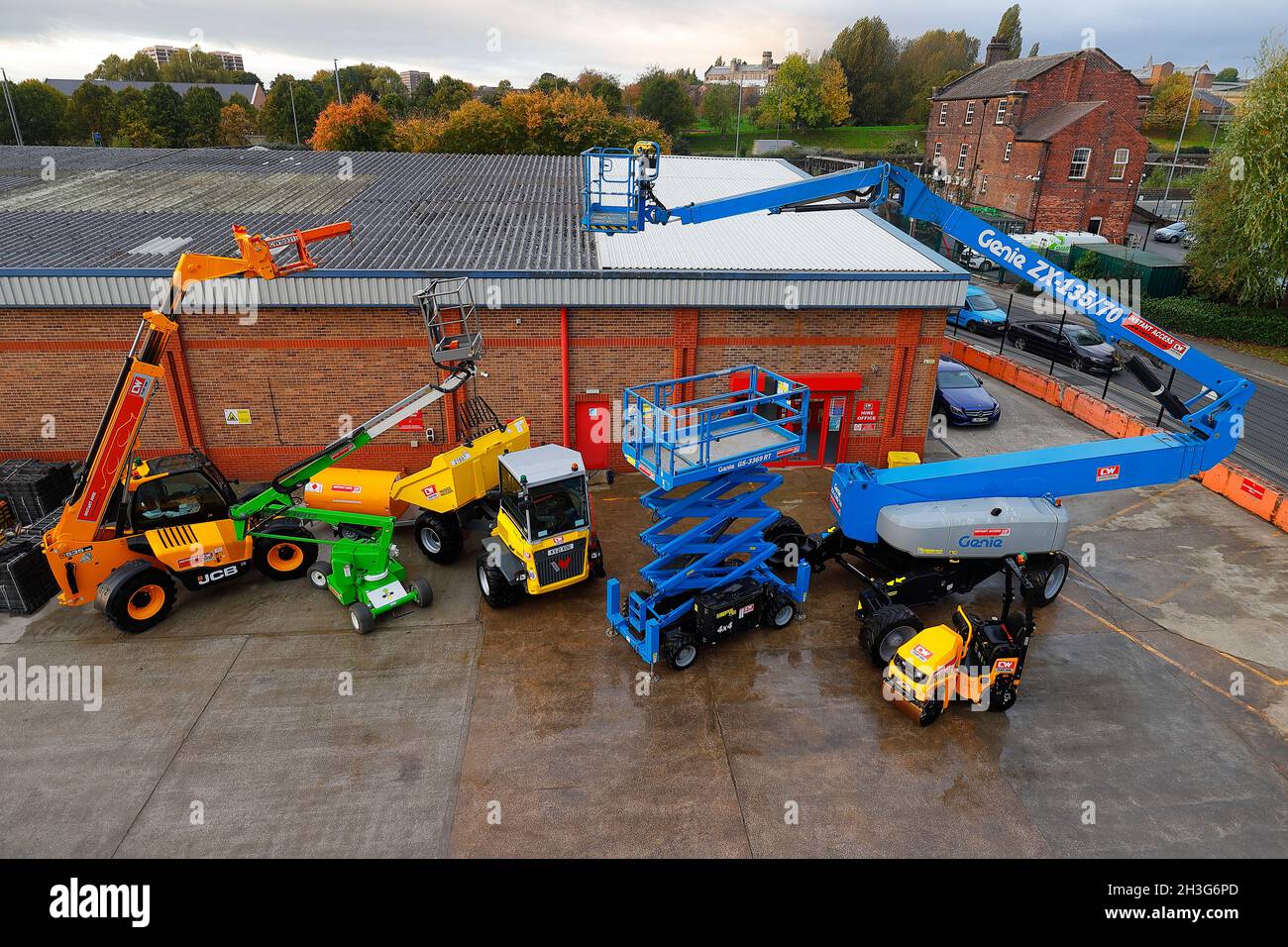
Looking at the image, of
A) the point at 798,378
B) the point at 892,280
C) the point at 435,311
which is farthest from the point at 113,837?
the point at 892,280

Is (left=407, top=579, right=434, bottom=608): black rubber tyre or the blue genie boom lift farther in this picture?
(left=407, top=579, right=434, bottom=608): black rubber tyre

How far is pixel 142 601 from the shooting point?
38.8ft

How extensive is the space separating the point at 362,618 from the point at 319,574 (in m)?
1.60

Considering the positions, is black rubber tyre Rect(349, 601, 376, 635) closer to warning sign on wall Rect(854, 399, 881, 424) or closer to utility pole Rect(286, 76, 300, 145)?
warning sign on wall Rect(854, 399, 881, 424)

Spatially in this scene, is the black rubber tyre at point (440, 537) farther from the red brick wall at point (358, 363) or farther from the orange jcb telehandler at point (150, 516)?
the red brick wall at point (358, 363)

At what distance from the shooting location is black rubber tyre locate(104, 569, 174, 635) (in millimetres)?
11414

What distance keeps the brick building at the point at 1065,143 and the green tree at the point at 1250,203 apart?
12.3 meters

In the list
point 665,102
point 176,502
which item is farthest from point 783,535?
point 665,102

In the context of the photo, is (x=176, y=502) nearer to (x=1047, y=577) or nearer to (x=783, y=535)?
(x=783, y=535)

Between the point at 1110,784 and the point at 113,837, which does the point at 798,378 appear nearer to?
the point at 1110,784

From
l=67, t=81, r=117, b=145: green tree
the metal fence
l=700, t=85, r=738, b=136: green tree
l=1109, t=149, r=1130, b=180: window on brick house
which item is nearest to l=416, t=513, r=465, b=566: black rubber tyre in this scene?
the metal fence

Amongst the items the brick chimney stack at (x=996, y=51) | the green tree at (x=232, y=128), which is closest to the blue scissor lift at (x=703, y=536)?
the brick chimney stack at (x=996, y=51)

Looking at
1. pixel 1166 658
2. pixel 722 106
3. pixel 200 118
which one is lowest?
pixel 1166 658

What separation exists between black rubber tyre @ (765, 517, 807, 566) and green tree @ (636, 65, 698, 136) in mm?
75744
